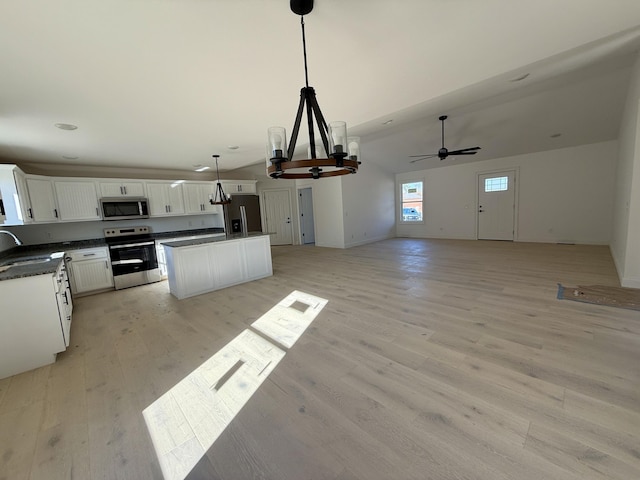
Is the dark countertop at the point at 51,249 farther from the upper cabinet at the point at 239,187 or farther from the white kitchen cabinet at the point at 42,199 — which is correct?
the upper cabinet at the point at 239,187

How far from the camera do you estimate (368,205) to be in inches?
330

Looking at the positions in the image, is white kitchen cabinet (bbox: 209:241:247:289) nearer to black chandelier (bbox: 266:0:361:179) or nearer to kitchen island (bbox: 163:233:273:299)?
kitchen island (bbox: 163:233:273:299)

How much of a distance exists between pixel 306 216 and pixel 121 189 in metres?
5.39

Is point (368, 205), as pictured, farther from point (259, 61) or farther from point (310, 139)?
point (310, 139)

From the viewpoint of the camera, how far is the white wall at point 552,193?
6004 mm

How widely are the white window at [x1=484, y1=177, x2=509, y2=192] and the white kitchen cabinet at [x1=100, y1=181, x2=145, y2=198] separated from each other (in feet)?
30.6

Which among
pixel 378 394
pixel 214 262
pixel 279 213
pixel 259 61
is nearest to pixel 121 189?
pixel 214 262

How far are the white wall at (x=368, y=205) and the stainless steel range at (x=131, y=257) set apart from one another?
503 centimetres

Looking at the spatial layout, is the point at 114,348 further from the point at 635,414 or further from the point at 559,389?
the point at 635,414

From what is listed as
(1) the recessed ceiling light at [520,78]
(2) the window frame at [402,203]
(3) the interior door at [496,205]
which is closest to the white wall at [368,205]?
(2) the window frame at [402,203]

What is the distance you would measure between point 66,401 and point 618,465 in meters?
3.45

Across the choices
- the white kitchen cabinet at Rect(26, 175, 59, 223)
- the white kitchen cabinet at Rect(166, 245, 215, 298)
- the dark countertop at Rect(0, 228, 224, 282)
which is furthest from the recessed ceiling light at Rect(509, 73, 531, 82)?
the white kitchen cabinet at Rect(26, 175, 59, 223)

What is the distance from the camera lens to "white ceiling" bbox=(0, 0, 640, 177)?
172 centimetres

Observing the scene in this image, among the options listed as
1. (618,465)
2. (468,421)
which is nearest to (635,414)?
(618,465)
